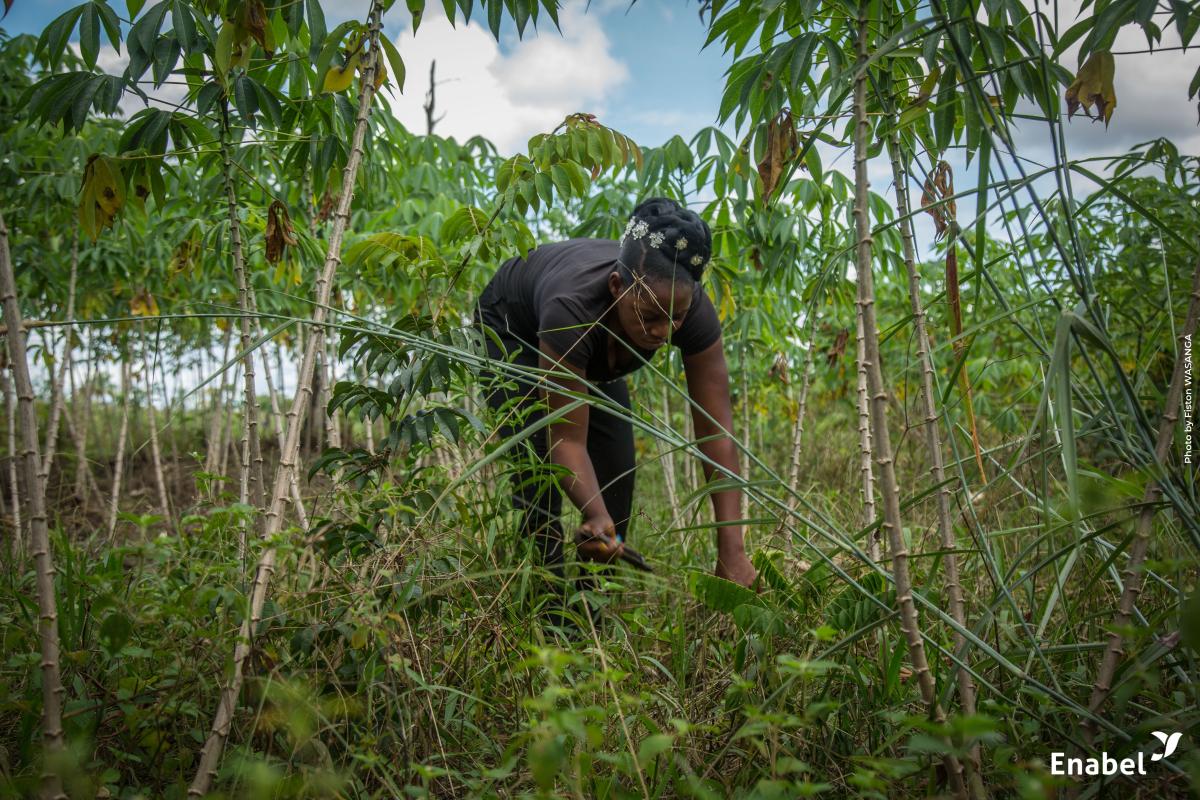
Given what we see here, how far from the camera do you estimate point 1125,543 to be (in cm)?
99

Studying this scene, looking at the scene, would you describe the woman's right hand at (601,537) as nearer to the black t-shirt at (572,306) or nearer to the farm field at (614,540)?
the farm field at (614,540)

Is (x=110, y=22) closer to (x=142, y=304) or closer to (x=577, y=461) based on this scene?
(x=577, y=461)

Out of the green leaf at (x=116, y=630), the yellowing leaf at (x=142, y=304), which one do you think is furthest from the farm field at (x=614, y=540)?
the yellowing leaf at (x=142, y=304)

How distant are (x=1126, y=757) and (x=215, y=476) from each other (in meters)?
1.48

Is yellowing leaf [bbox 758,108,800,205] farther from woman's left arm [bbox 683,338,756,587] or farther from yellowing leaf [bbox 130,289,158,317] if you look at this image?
yellowing leaf [bbox 130,289,158,317]

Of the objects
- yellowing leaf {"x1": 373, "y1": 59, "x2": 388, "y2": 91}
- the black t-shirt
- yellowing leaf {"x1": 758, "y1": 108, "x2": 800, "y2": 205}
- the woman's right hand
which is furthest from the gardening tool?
yellowing leaf {"x1": 373, "y1": 59, "x2": 388, "y2": 91}

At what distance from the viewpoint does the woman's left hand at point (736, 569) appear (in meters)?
1.73

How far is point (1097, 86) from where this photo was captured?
1.11m

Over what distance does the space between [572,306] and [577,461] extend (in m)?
0.35

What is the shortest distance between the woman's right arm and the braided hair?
28cm

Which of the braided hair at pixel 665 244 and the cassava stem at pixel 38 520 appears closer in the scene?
the cassava stem at pixel 38 520

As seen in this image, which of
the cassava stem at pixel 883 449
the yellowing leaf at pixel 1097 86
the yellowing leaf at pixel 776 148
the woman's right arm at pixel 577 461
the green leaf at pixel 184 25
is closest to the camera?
the cassava stem at pixel 883 449

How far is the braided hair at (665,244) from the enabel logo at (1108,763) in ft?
3.42

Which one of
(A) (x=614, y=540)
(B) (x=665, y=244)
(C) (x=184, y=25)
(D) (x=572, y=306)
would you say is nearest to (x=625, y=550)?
(A) (x=614, y=540)
